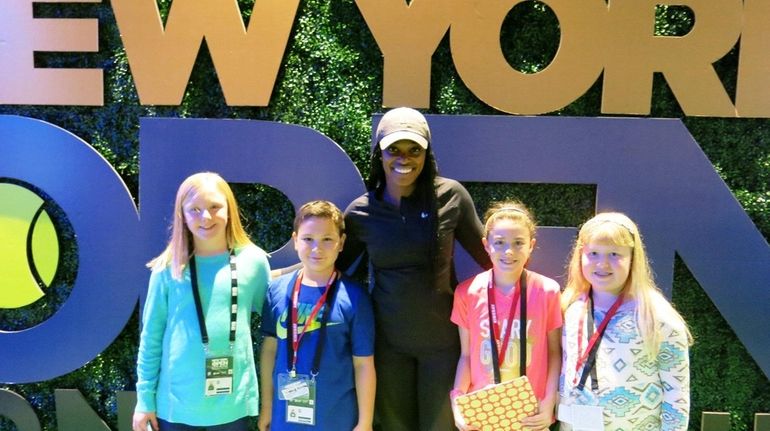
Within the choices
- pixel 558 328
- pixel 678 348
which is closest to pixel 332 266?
pixel 558 328

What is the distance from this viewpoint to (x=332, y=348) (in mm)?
2090

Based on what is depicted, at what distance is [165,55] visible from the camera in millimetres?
2852

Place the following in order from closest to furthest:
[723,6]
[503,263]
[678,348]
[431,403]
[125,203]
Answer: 1. [678,348]
2. [503,263]
3. [431,403]
4. [723,6]
5. [125,203]

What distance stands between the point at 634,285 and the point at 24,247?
10.1ft

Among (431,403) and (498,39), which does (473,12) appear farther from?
(431,403)

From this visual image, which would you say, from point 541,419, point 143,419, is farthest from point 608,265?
point 143,419

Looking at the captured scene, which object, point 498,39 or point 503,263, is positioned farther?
point 498,39

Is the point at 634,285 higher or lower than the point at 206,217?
lower

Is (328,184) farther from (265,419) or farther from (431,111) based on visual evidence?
(265,419)

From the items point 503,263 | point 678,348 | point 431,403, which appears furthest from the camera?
point 431,403

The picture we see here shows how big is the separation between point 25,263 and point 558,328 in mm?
2813

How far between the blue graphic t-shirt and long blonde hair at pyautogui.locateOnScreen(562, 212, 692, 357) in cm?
82

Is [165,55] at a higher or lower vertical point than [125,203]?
higher

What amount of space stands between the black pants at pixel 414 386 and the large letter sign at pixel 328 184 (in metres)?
0.69
